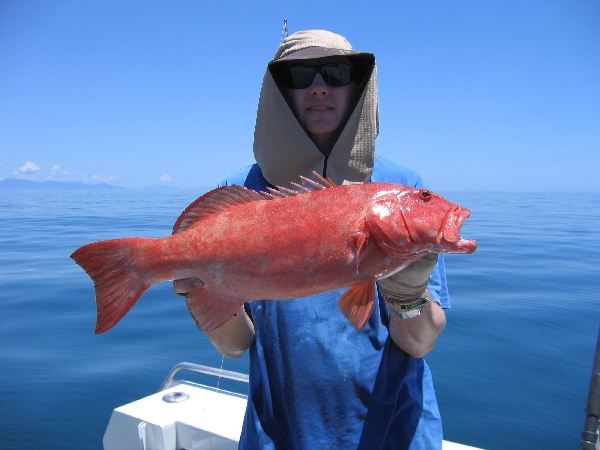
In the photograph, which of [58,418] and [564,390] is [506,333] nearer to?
[564,390]

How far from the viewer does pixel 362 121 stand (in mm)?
2713

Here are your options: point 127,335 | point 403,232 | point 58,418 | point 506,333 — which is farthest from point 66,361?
point 506,333

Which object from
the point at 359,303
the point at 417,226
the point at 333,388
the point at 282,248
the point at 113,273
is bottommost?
the point at 333,388

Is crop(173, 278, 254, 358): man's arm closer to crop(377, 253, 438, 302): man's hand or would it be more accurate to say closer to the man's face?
crop(377, 253, 438, 302): man's hand

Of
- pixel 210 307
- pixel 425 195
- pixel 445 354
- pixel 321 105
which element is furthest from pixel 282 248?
pixel 445 354

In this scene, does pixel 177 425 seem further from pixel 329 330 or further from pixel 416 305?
pixel 416 305

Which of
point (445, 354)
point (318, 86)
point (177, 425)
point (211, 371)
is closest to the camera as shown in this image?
point (318, 86)

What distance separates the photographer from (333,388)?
248 cm

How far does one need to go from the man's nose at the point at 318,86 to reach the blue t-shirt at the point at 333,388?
1.31 metres

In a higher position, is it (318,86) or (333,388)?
(318,86)

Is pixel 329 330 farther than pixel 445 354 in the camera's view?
No

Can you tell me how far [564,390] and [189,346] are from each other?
5.86 metres

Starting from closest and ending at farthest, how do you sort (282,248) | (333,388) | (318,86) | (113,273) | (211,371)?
(282,248), (113,273), (333,388), (318,86), (211,371)

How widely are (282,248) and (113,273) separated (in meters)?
0.89
